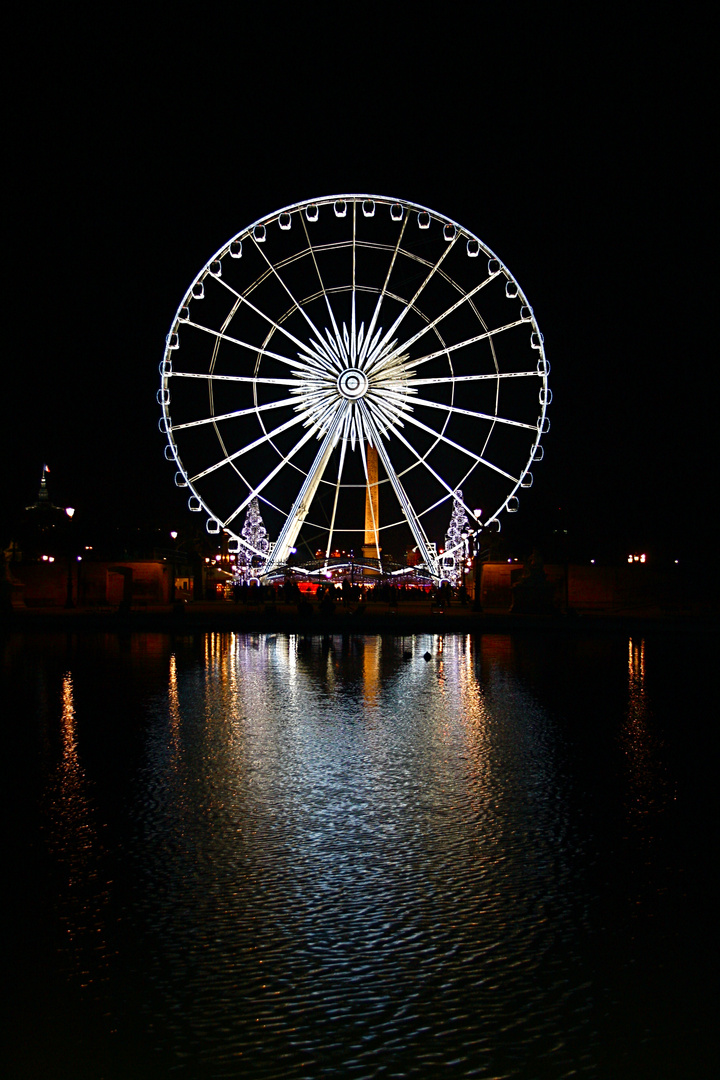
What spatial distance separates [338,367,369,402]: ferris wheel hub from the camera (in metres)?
33.6

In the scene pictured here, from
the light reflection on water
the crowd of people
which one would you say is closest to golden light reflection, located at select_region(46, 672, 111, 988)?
the light reflection on water

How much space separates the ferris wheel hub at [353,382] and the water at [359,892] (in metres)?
23.3

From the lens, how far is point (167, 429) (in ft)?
111

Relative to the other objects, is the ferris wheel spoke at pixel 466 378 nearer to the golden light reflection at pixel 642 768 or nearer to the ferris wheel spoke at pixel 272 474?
the ferris wheel spoke at pixel 272 474

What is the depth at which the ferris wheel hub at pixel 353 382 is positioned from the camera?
110 feet

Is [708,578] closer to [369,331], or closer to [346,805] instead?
[369,331]

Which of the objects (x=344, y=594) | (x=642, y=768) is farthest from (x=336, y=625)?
(x=642, y=768)

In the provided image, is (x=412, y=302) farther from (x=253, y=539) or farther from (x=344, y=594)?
(x=253, y=539)

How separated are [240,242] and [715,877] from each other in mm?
30572

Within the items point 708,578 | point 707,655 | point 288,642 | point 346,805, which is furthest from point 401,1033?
point 708,578

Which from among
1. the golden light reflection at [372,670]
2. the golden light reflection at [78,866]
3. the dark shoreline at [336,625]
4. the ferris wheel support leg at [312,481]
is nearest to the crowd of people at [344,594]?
the ferris wheel support leg at [312,481]

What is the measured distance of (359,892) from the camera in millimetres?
5020

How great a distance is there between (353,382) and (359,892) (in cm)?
2944

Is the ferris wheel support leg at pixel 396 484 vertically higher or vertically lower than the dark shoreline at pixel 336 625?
higher
